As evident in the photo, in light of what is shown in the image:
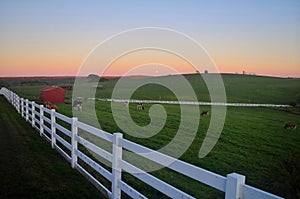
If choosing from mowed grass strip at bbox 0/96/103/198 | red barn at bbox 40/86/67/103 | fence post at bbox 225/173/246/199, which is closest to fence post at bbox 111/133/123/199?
mowed grass strip at bbox 0/96/103/198

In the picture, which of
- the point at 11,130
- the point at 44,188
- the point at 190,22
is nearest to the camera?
the point at 44,188

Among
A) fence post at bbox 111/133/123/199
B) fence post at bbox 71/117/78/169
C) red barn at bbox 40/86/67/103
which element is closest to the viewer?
fence post at bbox 111/133/123/199

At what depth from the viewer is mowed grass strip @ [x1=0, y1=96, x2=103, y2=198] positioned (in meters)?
5.11

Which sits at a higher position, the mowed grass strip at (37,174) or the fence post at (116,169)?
the fence post at (116,169)

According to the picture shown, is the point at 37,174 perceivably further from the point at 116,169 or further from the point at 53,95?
the point at 53,95

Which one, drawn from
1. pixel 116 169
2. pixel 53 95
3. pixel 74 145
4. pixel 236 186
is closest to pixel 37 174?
pixel 74 145

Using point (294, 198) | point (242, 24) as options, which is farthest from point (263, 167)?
point (242, 24)

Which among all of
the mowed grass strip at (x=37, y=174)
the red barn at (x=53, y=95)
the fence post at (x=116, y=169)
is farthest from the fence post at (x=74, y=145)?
the red barn at (x=53, y=95)

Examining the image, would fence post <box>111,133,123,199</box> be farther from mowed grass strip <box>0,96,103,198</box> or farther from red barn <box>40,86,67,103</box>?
red barn <box>40,86,67,103</box>

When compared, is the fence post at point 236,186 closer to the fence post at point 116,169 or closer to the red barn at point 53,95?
the fence post at point 116,169

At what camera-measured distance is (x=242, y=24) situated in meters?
31.5

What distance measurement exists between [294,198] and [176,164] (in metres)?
3.65

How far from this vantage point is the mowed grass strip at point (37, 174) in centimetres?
511

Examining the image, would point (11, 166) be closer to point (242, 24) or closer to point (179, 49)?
point (179, 49)
